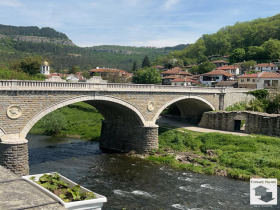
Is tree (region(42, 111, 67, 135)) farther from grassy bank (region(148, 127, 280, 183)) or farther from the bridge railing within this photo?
the bridge railing

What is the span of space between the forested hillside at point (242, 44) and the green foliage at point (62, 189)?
83944mm

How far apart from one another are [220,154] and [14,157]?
20277 millimetres

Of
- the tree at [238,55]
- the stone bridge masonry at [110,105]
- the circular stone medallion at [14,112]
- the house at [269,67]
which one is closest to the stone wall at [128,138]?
the stone bridge masonry at [110,105]

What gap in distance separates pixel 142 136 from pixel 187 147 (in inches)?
224

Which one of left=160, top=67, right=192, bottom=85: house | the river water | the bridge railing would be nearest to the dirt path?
the bridge railing

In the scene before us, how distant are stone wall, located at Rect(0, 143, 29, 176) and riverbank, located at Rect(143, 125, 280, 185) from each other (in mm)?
13518

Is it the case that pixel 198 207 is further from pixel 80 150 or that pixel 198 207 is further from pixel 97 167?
pixel 80 150

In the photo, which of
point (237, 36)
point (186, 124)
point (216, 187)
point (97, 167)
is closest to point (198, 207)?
point (216, 187)

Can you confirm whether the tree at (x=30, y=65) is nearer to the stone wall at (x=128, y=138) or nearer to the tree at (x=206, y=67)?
the stone wall at (x=128, y=138)

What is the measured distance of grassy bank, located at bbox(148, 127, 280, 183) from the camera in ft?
87.5

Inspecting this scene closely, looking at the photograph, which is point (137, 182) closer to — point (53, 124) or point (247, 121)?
point (247, 121)

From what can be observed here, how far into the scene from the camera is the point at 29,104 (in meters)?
23.9

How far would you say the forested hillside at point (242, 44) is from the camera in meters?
85.6

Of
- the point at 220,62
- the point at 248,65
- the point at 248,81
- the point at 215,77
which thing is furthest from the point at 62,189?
the point at 220,62
